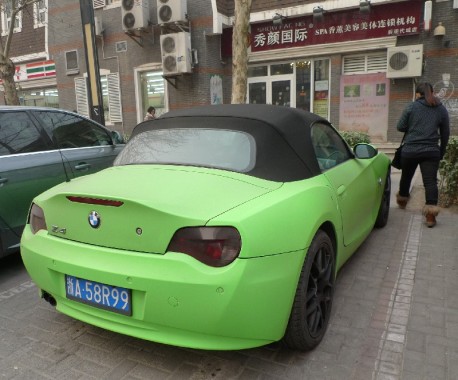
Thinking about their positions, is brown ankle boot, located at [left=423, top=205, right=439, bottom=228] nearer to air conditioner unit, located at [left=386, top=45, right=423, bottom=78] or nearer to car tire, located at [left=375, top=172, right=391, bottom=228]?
car tire, located at [left=375, top=172, right=391, bottom=228]

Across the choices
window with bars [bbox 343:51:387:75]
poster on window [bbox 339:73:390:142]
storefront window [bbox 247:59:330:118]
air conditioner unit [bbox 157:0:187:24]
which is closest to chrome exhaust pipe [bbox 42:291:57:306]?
poster on window [bbox 339:73:390:142]

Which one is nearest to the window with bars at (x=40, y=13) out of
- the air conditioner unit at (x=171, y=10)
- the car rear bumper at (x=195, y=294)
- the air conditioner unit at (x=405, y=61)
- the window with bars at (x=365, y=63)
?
the air conditioner unit at (x=171, y=10)

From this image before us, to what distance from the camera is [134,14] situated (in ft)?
48.0

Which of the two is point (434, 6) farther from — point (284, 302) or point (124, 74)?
point (284, 302)

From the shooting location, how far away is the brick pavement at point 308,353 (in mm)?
2434

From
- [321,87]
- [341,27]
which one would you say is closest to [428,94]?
[341,27]

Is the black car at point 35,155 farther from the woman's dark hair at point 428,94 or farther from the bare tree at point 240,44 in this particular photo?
the woman's dark hair at point 428,94

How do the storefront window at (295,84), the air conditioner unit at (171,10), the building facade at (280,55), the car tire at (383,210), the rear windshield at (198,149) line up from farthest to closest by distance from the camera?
the air conditioner unit at (171,10) → the storefront window at (295,84) → the building facade at (280,55) → the car tire at (383,210) → the rear windshield at (198,149)

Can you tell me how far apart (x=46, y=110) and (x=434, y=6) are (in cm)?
1078

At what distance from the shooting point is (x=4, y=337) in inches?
113

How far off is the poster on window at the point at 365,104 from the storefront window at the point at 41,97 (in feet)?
44.3

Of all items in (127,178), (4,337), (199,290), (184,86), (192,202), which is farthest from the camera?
(184,86)

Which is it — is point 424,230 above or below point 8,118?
below

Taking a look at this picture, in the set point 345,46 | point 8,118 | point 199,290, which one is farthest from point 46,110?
point 345,46
